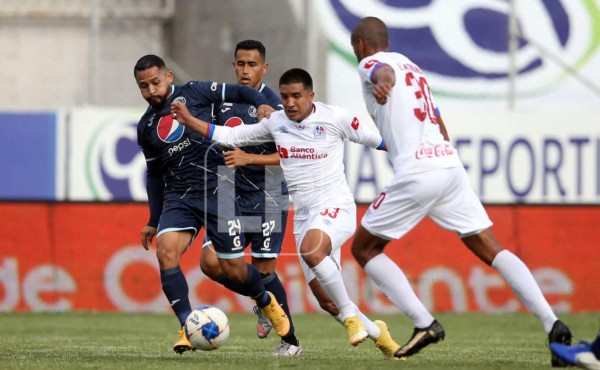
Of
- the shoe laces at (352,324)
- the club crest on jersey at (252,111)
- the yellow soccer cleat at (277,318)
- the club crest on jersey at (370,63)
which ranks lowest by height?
the yellow soccer cleat at (277,318)

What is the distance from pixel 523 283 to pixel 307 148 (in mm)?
2089

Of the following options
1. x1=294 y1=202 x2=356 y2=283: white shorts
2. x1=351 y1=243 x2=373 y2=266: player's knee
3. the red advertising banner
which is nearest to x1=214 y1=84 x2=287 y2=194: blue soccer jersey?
x1=294 y1=202 x2=356 y2=283: white shorts

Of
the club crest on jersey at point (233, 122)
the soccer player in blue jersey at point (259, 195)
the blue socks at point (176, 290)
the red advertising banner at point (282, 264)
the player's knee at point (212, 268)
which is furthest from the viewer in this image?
the red advertising banner at point (282, 264)

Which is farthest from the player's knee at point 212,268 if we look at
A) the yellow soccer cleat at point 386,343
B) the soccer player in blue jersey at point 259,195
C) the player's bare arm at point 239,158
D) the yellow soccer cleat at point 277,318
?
the yellow soccer cleat at point 386,343

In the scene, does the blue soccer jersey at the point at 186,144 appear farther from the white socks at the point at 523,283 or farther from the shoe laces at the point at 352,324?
the white socks at the point at 523,283

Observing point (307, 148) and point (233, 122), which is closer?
point (307, 148)

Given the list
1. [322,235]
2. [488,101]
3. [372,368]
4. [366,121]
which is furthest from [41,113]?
[372,368]

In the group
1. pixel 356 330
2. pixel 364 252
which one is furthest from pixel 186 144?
pixel 356 330

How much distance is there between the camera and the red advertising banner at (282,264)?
1570 cm

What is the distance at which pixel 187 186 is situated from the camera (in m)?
9.70

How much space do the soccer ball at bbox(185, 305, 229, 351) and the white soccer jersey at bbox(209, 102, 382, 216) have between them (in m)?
1.11

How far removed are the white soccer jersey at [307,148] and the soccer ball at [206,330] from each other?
1.11m

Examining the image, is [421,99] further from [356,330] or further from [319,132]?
[356,330]

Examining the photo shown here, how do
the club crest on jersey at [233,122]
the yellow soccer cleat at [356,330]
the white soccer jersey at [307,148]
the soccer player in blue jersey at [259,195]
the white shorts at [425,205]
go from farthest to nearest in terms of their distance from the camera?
the club crest on jersey at [233,122]
the soccer player in blue jersey at [259,195]
the white soccer jersey at [307,148]
the yellow soccer cleat at [356,330]
the white shorts at [425,205]
